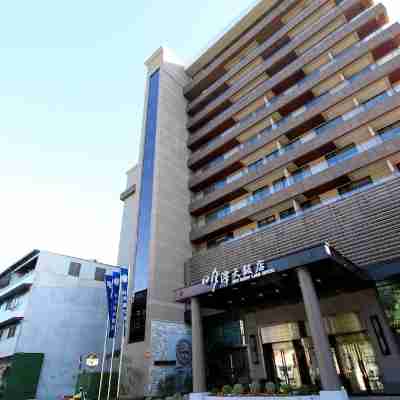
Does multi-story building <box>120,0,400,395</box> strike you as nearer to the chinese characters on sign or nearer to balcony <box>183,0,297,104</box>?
the chinese characters on sign

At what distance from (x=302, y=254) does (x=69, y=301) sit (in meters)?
26.2

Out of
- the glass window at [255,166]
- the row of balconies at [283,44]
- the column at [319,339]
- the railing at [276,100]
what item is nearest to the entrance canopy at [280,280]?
the column at [319,339]

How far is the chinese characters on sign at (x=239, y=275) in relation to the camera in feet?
47.5

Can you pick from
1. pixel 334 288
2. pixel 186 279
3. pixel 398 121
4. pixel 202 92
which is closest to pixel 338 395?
pixel 334 288

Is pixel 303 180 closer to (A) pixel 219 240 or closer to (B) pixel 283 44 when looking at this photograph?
(A) pixel 219 240

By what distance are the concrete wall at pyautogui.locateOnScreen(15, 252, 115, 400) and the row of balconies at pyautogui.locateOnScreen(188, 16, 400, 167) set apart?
17759 millimetres

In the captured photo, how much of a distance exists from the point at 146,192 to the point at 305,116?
51.5 feet

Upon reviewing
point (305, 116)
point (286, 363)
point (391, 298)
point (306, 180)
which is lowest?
point (286, 363)

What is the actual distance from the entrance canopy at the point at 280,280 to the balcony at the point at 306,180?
7642mm

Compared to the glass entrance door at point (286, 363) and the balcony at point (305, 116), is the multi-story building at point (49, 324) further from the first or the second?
the glass entrance door at point (286, 363)

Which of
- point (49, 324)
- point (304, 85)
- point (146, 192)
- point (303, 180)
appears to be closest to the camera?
point (303, 180)

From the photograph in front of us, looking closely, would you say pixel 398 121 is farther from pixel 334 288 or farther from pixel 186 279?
pixel 186 279

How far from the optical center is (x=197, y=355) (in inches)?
618

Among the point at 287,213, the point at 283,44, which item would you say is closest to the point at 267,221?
the point at 287,213
